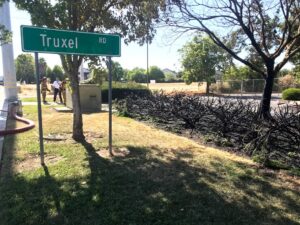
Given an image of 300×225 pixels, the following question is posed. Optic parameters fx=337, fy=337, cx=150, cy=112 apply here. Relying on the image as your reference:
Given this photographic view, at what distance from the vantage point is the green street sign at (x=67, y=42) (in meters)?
5.43

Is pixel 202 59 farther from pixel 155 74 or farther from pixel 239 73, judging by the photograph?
pixel 155 74

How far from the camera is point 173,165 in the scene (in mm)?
5918

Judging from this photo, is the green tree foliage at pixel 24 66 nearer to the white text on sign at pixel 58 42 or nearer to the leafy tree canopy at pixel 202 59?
the leafy tree canopy at pixel 202 59

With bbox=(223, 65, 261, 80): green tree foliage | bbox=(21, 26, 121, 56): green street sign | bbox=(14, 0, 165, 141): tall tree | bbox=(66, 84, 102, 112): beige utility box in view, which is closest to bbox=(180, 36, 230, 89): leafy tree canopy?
bbox=(223, 65, 261, 80): green tree foliage

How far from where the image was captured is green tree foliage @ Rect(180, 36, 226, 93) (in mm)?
35281

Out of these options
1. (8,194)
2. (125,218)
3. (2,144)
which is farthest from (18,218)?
(2,144)

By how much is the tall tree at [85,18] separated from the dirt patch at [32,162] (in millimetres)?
1608

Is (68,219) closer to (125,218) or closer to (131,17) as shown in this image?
(125,218)

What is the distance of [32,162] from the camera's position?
20.3 ft

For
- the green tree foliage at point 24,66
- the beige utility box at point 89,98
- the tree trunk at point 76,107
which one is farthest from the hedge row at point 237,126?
the green tree foliage at point 24,66

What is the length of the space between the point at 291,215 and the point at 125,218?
191 centimetres

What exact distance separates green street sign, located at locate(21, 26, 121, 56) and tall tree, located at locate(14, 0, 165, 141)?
119 cm

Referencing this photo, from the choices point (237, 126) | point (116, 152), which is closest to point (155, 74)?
point (237, 126)

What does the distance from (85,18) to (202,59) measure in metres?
28.9
